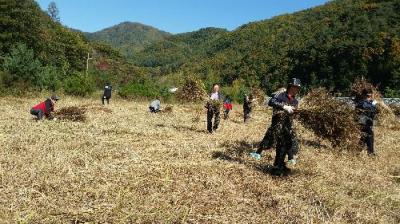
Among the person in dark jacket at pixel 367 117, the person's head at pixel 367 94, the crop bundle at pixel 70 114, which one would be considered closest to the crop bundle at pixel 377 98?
the person's head at pixel 367 94

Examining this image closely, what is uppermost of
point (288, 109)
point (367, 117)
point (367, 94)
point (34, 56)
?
point (34, 56)

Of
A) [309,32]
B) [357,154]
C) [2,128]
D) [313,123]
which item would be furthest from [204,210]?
[309,32]

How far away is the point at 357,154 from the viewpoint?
1148 centimetres

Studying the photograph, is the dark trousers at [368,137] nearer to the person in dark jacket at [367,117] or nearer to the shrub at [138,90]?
the person in dark jacket at [367,117]

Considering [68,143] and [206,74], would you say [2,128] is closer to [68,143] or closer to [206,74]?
[68,143]

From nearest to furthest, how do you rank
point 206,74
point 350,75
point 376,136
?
→ point 376,136 → point 350,75 → point 206,74

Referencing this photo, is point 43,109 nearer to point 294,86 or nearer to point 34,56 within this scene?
point 294,86

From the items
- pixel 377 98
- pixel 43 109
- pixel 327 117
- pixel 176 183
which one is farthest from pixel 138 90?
pixel 176 183

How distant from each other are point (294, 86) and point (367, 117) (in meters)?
4.37

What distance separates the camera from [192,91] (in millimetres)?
14320

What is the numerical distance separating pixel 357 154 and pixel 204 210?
21.7 ft

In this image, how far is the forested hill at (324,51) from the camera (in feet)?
182

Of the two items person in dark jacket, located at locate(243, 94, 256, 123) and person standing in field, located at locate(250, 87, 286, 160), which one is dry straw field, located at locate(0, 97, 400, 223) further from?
person in dark jacket, located at locate(243, 94, 256, 123)

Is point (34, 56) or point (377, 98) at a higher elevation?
point (34, 56)
